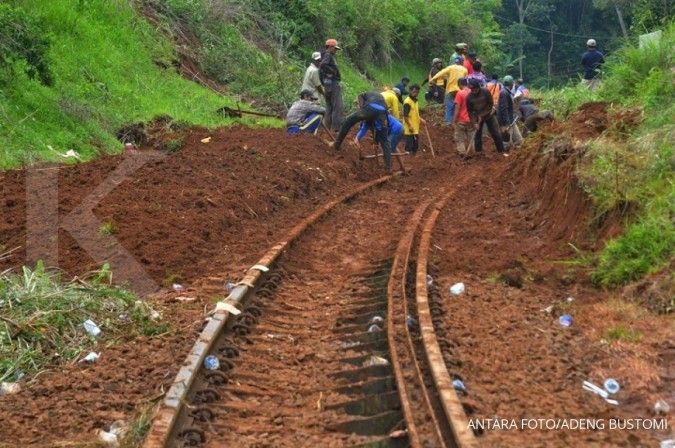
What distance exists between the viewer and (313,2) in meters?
29.8

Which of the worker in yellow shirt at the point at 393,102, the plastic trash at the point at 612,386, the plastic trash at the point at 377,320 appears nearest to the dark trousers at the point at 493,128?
the worker in yellow shirt at the point at 393,102

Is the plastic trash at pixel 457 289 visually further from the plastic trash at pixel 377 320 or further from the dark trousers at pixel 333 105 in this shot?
the dark trousers at pixel 333 105

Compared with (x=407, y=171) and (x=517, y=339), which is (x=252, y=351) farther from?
(x=407, y=171)

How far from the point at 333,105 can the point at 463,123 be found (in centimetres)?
300

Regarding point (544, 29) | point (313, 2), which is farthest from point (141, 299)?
point (544, 29)

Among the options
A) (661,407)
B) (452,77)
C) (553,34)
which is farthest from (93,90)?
(553,34)

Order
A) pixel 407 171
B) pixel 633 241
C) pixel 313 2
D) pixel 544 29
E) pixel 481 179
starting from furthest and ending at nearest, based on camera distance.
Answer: pixel 544 29 → pixel 313 2 → pixel 407 171 → pixel 481 179 → pixel 633 241

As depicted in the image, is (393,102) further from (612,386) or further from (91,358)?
(612,386)

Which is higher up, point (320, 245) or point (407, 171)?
point (320, 245)

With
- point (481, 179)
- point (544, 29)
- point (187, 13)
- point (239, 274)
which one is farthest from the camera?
point (544, 29)

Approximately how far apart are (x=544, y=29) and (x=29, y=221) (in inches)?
2553

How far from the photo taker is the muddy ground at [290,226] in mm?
5371

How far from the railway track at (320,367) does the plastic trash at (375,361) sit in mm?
12

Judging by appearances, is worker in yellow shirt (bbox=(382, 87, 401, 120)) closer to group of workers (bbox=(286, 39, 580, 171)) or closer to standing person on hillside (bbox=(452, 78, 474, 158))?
group of workers (bbox=(286, 39, 580, 171))
